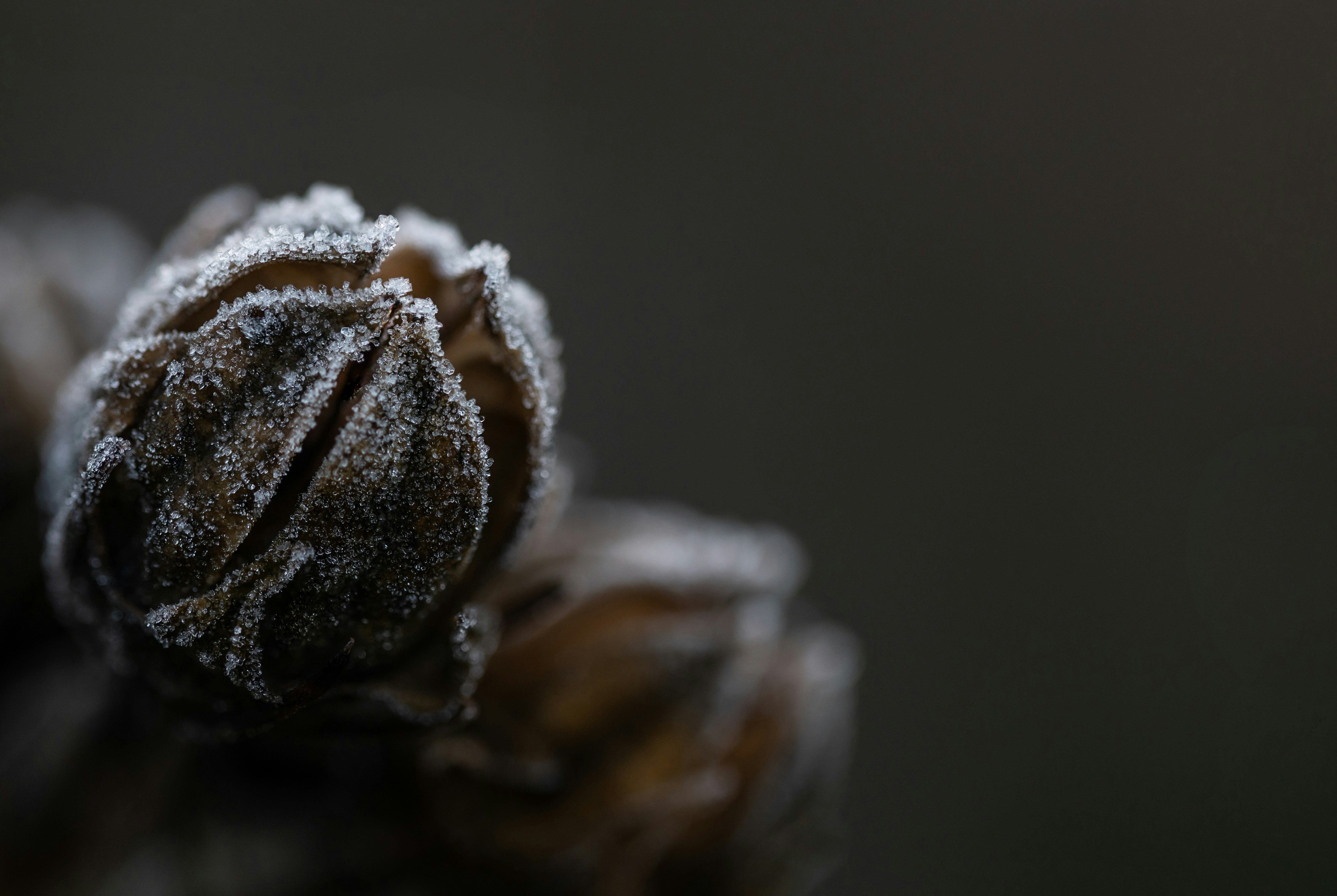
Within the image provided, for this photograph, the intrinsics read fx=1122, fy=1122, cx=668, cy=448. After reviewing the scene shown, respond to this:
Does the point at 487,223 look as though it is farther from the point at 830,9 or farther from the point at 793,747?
the point at 793,747

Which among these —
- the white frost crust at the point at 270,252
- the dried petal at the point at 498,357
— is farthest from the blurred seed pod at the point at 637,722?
the white frost crust at the point at 270,252

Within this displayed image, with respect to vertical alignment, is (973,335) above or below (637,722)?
above

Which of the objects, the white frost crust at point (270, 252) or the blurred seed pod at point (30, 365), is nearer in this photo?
the white frost crust at point (270, 252)

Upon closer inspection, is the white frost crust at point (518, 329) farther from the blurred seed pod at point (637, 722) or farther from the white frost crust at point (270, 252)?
the blurred seed pod at point (637, 722)

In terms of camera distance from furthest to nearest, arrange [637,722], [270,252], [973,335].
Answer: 1. [973,335]
2. [637,722]
3. [270,252]

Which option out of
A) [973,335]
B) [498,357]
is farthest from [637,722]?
[973,335]

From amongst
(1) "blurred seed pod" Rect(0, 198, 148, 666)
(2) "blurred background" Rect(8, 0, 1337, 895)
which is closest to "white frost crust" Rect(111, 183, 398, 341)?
(1) "blurred seed pod" Rect(0, 198, 148, 666)

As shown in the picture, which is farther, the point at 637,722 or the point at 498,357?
the point at 637,722

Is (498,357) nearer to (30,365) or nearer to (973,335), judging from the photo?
(30,365)
